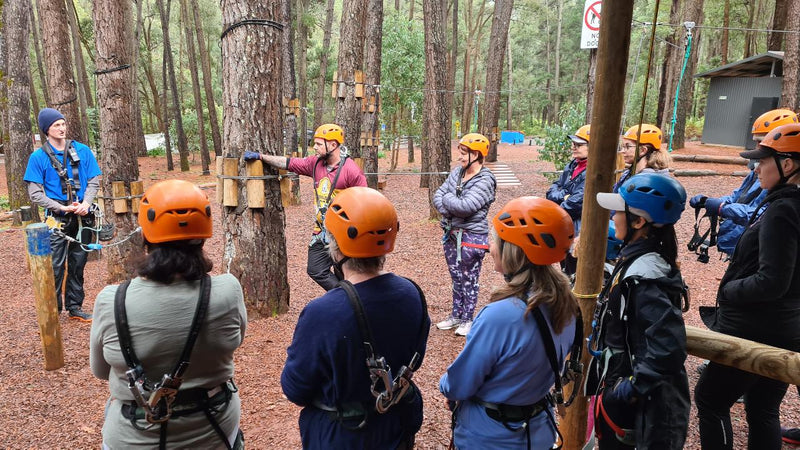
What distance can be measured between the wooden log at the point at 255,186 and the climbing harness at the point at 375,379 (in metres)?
3.34

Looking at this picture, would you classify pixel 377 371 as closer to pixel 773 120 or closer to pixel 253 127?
pixel 253 127

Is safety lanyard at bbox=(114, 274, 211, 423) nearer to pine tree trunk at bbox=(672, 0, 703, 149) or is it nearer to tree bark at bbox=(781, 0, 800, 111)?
tree bark at bbox=(781, 0, 800, 111)

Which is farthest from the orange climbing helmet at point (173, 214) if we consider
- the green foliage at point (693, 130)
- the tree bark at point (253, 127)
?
the green foliage at point (693, 130)

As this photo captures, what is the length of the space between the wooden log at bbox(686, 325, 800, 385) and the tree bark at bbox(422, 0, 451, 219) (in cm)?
891

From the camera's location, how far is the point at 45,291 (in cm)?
464

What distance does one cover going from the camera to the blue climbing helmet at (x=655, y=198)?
238 cm

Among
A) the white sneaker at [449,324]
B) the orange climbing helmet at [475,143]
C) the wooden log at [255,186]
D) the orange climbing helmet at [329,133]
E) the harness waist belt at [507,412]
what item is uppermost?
the orange climbing helmet at [329,133]

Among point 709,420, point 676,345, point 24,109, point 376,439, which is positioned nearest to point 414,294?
point 376,439

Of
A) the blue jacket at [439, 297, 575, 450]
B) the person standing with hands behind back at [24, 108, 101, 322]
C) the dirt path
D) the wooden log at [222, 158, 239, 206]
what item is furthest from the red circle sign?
the blue jacket at [439, 297, 575, 450]

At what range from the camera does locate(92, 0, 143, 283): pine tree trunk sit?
683 centimetres

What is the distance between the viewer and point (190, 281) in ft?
7.25

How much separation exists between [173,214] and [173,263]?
21cm

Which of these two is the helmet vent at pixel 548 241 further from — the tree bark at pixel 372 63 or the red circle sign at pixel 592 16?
the tree bark at pixel 372 63

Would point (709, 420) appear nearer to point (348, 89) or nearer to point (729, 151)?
point (348, 89)
